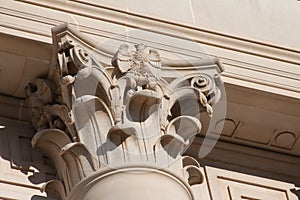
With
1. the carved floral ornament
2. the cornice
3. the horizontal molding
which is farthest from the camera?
the horizontal molding

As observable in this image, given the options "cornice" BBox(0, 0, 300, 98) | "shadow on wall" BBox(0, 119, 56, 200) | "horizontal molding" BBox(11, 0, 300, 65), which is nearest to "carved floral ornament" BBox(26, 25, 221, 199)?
"shadow on wall" BBox(0, 119, 56, 200)

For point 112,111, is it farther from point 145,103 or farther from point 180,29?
point 180,29

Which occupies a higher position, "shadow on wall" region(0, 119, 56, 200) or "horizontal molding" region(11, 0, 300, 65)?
"horizontal molding" region(11, 0, 300, 65)

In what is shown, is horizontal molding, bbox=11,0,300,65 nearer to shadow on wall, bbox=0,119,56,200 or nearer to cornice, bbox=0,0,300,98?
cornice, bbox=0,0,300,98

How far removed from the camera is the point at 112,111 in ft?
35.1

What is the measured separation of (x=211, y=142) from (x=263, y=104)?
1.63 feet

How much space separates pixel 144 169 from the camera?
1032 centimetres

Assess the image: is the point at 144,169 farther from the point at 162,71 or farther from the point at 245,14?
the point at 245,14

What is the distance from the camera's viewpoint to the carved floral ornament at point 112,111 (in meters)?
10.5

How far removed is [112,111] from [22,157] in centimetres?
79

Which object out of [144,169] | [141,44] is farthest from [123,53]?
[144,169]

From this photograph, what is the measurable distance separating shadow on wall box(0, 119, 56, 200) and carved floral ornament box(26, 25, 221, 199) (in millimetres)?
121

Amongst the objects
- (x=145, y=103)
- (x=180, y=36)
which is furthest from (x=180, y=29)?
(x=145, y=103)

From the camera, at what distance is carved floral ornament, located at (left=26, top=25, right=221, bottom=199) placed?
1050 centimetres
